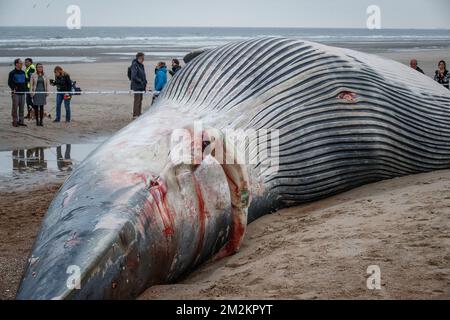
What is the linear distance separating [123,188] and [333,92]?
3615 millimetres

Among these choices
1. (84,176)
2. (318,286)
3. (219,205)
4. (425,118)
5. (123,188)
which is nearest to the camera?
(318,286)

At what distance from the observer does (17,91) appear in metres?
17.8

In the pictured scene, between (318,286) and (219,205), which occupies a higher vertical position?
(219,205)

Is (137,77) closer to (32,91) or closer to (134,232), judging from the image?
(32,91)

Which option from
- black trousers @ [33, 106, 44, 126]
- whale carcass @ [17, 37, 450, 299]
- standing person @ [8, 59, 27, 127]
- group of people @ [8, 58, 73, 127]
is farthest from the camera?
black trousers @ [33, 106, 44, 126]

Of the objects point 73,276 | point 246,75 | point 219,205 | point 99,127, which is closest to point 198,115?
point 246,75

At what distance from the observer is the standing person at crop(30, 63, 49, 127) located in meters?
17.9

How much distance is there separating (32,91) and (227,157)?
14.0m

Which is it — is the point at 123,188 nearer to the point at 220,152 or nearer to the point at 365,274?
the point at 220,152

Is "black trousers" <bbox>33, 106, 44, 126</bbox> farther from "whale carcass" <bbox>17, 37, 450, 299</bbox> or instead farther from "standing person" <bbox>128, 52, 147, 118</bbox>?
"whale carcass" <bbox>17, 37, 450, 299</bbox>

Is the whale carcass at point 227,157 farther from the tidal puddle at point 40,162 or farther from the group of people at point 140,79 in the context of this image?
the group of people at point 140,79

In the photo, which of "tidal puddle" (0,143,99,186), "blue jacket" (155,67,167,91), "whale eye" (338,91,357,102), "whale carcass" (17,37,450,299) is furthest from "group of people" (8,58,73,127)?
"whale eye" (338,91,357,102)

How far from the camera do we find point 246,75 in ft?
26.0

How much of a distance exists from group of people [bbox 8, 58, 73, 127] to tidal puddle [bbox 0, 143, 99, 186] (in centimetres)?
276
